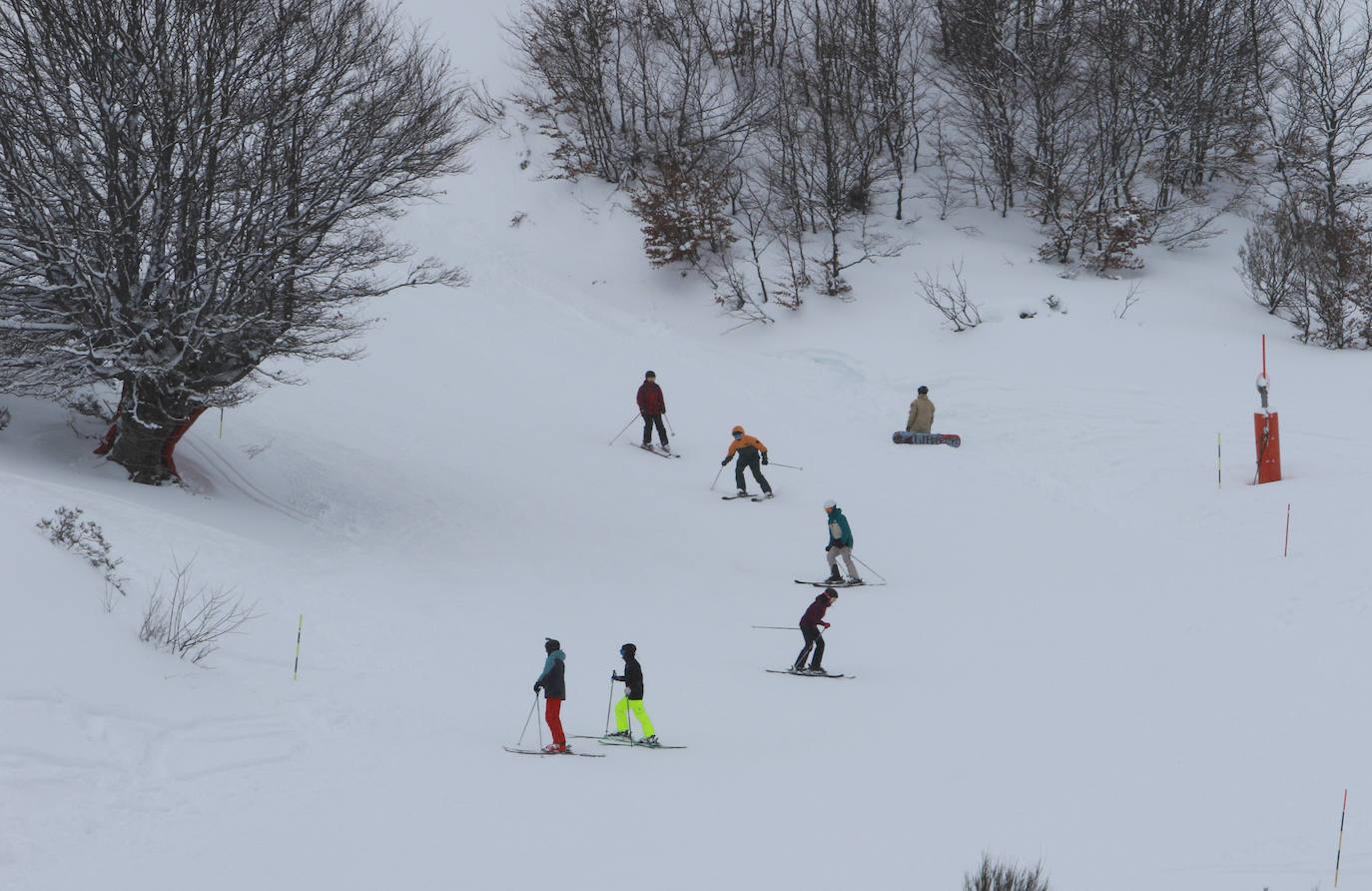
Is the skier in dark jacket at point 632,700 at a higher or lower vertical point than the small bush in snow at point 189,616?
lower

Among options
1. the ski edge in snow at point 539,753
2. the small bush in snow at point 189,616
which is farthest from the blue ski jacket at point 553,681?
the small bush in snow at point 189,616

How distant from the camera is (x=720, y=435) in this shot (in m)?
22.5

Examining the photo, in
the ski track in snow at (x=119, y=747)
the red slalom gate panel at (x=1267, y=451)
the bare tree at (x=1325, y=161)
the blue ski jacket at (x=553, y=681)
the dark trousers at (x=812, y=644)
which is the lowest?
the ski track in snow at (x=119, y=747)

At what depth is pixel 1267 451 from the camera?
17.1 metres

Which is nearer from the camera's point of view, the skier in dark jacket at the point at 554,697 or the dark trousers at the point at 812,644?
the skier in dark jacket at the point at 554,697

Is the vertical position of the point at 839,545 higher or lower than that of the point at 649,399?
lower

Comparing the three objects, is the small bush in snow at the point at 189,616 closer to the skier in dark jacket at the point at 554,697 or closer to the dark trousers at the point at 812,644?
the skier in dark jacket at the point at 554,697

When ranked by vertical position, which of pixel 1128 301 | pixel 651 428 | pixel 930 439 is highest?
pixel 1128 301

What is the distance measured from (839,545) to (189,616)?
865 centimetres

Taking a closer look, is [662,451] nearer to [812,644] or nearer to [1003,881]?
[812,644]

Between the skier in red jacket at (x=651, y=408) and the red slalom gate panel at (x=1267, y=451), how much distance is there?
10219 mm

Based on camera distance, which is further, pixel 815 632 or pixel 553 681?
pixel 815 632

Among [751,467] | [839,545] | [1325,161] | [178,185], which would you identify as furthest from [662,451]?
[1325,161]

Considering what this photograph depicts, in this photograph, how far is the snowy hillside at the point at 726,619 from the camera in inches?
312
